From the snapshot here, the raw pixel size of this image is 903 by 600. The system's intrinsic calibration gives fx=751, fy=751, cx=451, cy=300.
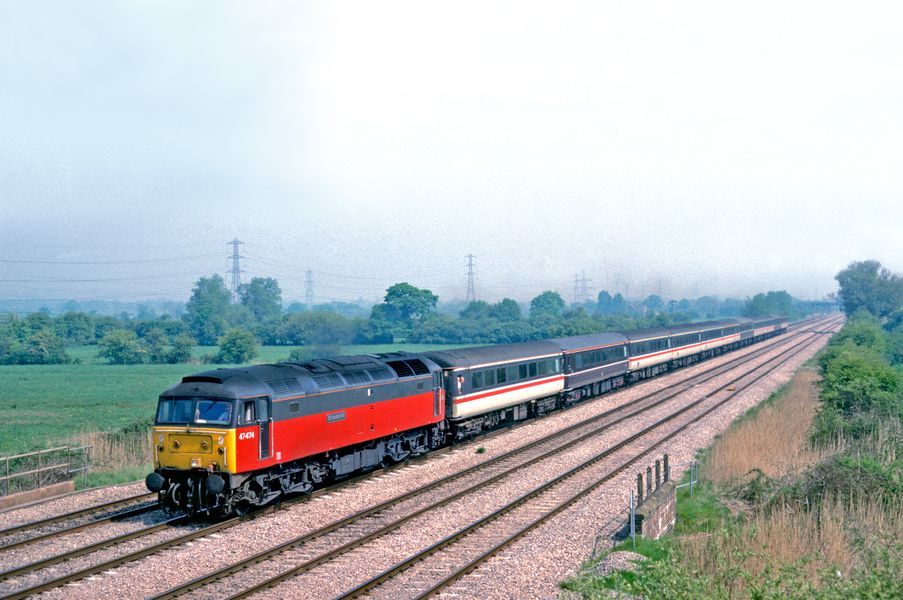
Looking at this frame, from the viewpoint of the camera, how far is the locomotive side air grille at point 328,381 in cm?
1997

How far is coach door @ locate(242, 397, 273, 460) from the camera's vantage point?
56.9ft

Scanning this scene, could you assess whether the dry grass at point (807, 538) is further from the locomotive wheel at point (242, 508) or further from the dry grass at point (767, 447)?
the locomotive wheel at point (242, 508)

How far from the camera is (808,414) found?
34000 millimetres

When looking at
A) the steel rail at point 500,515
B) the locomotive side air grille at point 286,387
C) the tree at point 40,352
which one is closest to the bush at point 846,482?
the steel rail at point 500,515

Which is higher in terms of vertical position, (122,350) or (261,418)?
(261,418)

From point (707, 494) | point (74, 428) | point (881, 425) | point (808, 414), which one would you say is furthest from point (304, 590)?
point (74, 428)

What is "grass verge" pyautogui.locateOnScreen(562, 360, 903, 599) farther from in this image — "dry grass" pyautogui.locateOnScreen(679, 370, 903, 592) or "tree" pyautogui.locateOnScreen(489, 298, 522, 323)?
"tree" pyautogui.locateOnScreen(489, 298, 522, 323)

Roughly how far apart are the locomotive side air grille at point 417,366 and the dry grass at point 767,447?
31.4 feet

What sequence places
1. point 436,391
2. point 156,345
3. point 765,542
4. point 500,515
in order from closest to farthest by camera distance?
point 765,542
point 500,515
point 436,391
point 156,345

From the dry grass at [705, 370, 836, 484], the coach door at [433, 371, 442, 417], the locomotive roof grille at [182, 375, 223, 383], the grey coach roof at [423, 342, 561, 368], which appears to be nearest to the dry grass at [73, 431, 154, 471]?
the locomotive roof grille at [182, 375, 223, 383]

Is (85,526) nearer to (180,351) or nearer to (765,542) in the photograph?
(765,542)

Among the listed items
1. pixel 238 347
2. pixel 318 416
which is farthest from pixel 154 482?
pixel 238 347

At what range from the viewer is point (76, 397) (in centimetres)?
6191

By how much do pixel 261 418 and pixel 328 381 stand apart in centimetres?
299
